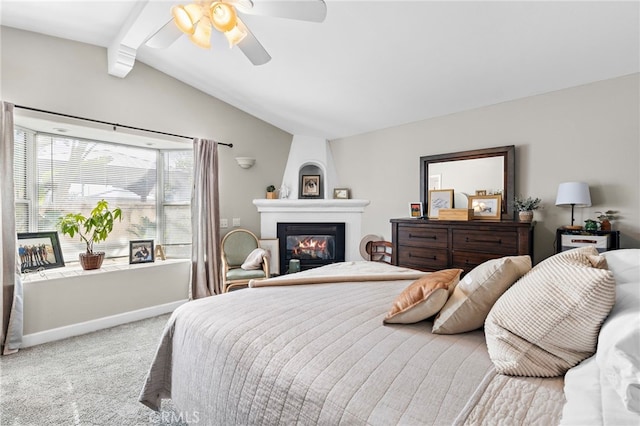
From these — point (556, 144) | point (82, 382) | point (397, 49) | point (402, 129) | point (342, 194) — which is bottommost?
point (82, 382)

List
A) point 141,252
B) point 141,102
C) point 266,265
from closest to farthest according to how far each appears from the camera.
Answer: point 141,102
point 141,252
point 266,265

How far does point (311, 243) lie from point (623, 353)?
4.21m

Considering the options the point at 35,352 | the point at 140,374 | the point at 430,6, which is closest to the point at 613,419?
the point at 430,6

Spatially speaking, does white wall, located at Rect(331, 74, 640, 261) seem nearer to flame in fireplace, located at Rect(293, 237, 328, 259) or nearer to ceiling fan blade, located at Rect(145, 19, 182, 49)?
flame in fireplace, located at Rect(293, 237, 328, 259)

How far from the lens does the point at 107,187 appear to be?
376 cm

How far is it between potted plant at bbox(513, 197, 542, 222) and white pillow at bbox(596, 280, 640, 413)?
7.63 ft

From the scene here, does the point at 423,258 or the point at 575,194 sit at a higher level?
the point at 575,194

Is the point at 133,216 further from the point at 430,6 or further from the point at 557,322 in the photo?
the point at 557,322

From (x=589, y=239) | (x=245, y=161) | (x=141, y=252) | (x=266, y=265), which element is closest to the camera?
(x=589, y=239)

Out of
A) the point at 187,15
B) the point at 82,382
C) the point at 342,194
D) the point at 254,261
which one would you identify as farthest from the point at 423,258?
the point at 82,382

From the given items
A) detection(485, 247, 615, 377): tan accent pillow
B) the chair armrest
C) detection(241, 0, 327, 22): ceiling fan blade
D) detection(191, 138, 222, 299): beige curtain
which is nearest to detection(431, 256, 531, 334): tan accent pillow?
detection(485, 247, 615, 377): tan accent pillow

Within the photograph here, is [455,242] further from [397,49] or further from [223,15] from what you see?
[223,15]

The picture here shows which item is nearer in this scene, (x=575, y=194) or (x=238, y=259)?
(x=575, y=194)

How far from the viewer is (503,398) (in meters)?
0.81
